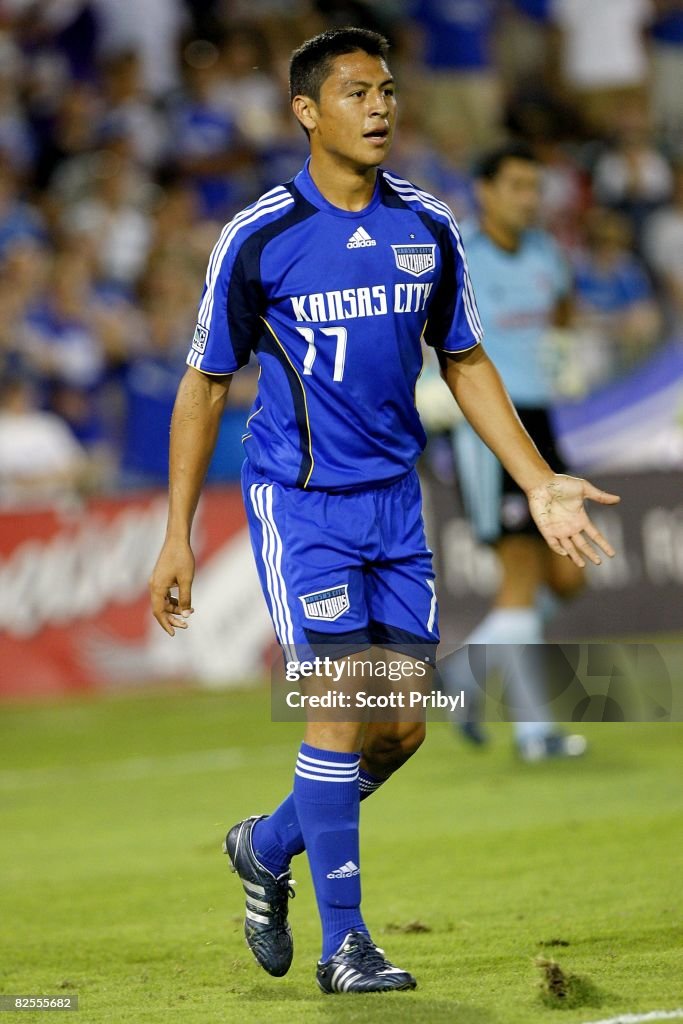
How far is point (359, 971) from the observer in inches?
177

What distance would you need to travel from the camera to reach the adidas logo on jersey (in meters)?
4.83

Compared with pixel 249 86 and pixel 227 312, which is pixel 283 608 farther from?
pixel 249 86

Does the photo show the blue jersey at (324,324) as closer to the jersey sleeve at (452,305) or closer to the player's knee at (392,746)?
the jersey sleeve at (452,305)

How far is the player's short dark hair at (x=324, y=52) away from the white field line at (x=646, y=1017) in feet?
8.81

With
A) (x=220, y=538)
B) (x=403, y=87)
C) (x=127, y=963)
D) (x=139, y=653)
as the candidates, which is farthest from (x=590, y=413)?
(x=127, y=963)

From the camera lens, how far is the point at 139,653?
1230 cm

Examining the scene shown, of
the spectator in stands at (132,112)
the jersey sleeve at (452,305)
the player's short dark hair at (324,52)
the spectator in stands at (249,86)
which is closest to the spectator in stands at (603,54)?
the spectator in stands at (249,86)

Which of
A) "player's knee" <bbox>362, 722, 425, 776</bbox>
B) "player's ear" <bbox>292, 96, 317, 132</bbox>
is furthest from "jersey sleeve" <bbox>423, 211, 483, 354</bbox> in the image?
"player's knee" <bbox>362, 722, 425, 776</bbox>

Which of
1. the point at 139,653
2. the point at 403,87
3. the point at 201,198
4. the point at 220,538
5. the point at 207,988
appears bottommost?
the point at 207,988

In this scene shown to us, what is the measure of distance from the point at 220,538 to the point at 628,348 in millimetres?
3961

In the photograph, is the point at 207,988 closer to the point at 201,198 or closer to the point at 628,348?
the point at 628,348

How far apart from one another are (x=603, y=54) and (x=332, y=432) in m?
14.7

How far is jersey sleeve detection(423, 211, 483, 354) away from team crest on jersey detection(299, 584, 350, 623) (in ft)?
2.96

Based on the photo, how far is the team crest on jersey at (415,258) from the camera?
15.9ft
